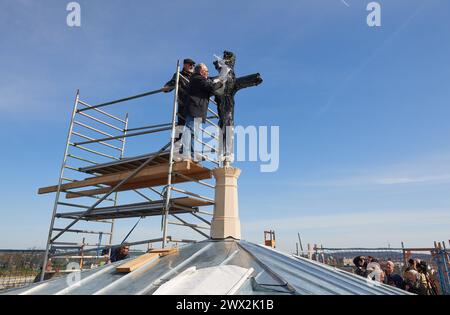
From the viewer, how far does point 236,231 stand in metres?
4.18

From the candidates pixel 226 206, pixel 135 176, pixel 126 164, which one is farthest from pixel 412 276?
pixel 126 164

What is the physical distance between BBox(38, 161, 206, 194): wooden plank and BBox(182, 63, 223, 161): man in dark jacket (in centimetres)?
25

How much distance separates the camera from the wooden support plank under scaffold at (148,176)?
645cm

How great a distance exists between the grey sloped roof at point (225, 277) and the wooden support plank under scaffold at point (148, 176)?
2.97 meters

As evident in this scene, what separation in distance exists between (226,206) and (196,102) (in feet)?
8.57

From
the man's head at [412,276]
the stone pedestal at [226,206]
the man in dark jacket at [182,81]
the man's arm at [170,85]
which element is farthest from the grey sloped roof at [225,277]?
the man's head at [412,276]

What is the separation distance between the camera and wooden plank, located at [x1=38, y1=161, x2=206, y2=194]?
21.0 ft

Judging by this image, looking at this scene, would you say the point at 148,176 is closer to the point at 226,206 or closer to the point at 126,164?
the point at 126,164

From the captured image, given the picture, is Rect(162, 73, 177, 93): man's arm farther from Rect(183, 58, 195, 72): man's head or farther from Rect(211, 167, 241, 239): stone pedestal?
Rect(211, 167, 241, 239): stone pedestal

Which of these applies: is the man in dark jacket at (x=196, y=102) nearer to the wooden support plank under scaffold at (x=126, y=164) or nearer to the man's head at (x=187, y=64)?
the wooden support plank under scaffold at (x=126, y=164)

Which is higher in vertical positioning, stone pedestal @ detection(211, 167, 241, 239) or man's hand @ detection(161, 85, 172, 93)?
man's hand @ detection(161, 85, 172, 93)

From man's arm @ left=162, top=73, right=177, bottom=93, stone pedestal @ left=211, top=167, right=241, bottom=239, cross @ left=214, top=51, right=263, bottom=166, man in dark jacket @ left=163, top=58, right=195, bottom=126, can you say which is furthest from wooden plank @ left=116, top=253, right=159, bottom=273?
man's arm @ left=162, top=73, right=177, bottom=93

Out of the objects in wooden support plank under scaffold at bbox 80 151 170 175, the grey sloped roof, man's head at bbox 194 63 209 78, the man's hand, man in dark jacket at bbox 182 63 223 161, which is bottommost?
the grey sloped roof
